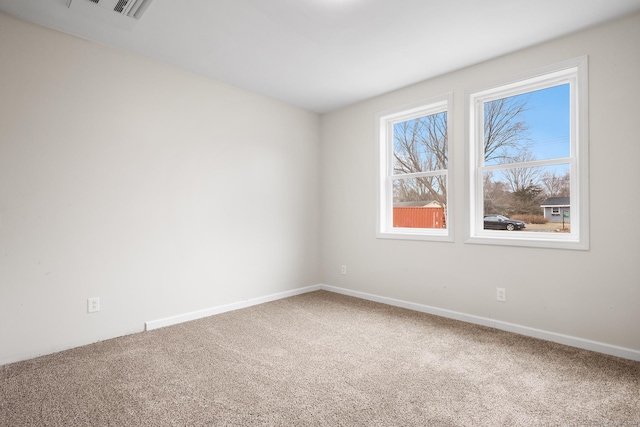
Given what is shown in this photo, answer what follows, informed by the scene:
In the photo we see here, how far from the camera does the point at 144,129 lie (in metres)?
3.01

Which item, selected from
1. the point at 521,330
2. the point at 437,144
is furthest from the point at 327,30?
the point at 521,330

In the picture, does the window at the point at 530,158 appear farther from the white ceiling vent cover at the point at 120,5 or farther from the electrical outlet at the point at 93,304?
the electrical outlet at the point at 93,304

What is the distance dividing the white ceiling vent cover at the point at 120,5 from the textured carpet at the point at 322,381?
2.49m

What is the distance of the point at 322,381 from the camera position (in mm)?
2088

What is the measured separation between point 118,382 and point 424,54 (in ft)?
11.3

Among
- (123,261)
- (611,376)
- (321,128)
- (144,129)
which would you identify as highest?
(321,128)

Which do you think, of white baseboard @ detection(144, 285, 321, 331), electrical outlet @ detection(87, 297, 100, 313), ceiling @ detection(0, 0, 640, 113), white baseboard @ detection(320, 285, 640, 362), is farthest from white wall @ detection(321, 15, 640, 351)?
electrical outlet @ detection(87, 297, 100, 313)

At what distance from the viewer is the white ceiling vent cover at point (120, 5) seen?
2.20 meters

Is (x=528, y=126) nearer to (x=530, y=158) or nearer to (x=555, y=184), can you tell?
(x=530, y=158)

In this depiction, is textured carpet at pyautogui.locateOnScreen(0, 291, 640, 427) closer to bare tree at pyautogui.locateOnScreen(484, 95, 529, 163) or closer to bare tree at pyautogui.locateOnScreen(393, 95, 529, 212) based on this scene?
bare tree at pyautogui.locateOnScreen(393, 95, 529, 212)

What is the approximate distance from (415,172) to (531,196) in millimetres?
1228

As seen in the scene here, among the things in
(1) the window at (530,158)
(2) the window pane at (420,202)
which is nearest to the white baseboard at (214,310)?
(2) the window pane at (420,202)

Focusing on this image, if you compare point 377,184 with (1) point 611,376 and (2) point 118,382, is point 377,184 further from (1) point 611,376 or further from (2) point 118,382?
(2) point 118,382

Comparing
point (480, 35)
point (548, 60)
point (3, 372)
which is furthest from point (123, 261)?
point (548, 60)
